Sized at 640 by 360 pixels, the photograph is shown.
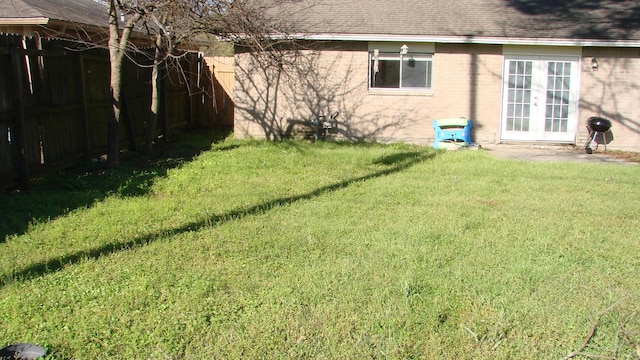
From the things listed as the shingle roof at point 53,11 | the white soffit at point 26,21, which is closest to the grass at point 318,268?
the white soffit at point 26,21

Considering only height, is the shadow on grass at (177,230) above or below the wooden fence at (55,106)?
below

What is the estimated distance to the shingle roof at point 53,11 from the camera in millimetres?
13016

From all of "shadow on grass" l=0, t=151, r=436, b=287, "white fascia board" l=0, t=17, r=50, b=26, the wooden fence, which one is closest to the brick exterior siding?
the wooden fence

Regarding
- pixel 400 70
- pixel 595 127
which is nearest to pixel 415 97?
pixel 400 70

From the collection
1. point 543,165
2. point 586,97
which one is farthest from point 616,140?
point 543,165

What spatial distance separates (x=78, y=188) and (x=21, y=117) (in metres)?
1.22

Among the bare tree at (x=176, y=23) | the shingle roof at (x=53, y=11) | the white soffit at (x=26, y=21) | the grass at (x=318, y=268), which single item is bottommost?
the grass at (x=318, y=268)

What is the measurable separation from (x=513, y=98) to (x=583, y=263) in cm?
1017

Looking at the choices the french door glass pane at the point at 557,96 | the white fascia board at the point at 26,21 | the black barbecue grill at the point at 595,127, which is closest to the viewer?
the white fascia board at the point at 26,21

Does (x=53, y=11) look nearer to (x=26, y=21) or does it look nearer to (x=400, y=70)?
(x=26, y=21)

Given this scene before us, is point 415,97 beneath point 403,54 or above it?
beneath

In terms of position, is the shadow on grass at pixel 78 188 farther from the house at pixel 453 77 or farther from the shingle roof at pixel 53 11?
the house at pixel 453 77

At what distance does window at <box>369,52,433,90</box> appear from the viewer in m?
15.2

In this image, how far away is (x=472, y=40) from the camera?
14.6 metres
